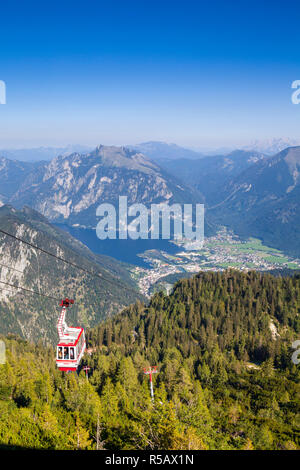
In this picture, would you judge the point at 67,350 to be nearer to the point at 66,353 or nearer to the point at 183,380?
Result: the point at 66,353

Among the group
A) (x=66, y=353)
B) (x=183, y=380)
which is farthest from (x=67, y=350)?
(x=183, y=380)

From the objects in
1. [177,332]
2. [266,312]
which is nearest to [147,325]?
[177,332]

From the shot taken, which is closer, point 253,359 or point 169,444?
point 169,444

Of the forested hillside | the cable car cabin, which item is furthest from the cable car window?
the forested hillside

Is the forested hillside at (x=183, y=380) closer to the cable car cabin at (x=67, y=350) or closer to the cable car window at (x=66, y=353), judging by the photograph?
the cable car cabin at (x=67, y=350)

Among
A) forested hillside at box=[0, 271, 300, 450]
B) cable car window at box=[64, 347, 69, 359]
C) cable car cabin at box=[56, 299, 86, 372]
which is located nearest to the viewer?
forested hillside at box=[0, 271, 300, 450]

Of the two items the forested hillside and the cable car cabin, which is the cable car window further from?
the forested hillside

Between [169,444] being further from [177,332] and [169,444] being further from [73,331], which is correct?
[177,332]
